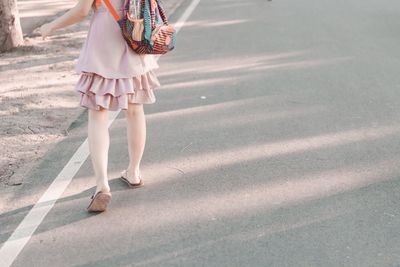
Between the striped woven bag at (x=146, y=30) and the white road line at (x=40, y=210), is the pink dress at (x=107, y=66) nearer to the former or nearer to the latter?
the striped woven bag at (x=146, y=30)

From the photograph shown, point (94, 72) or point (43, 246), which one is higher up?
point (94, 72)

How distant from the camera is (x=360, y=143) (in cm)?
605

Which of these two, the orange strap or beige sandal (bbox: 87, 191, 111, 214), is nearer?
the orange strap

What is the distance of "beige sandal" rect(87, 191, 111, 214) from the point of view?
465cm

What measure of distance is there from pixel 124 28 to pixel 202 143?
6.54ft

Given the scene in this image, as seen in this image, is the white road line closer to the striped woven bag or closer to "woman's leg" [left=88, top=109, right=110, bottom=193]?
"woman's leg" [left=88, top=109, right=110, bottom=193]

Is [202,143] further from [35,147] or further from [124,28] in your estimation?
[124,28]

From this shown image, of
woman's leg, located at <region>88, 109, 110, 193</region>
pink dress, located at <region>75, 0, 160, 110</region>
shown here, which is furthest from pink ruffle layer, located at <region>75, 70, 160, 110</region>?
woman's leg, located at <region>88, 109, 110, 193</region>

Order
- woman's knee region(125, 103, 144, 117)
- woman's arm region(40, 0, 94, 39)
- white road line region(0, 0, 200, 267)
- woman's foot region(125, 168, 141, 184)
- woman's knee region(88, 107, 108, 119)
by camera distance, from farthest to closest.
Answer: woman's foot region(125, 168, 141, 184), woman's knee region(125, 103, 144, 117), woman's knee region(88, 107, 108, 119), woman's arm region(40, 0, 94, 39), white road line region(0, 0, 200, 267)

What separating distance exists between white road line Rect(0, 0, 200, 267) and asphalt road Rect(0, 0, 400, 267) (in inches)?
2.3

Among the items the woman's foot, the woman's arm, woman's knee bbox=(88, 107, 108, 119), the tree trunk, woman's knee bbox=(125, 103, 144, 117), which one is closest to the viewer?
the woman's arm

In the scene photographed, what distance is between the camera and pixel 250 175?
17.6ft

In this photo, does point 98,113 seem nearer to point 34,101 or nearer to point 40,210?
point 40,210

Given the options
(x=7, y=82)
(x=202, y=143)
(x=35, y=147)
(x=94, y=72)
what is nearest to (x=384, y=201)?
(x=202, y=143)
